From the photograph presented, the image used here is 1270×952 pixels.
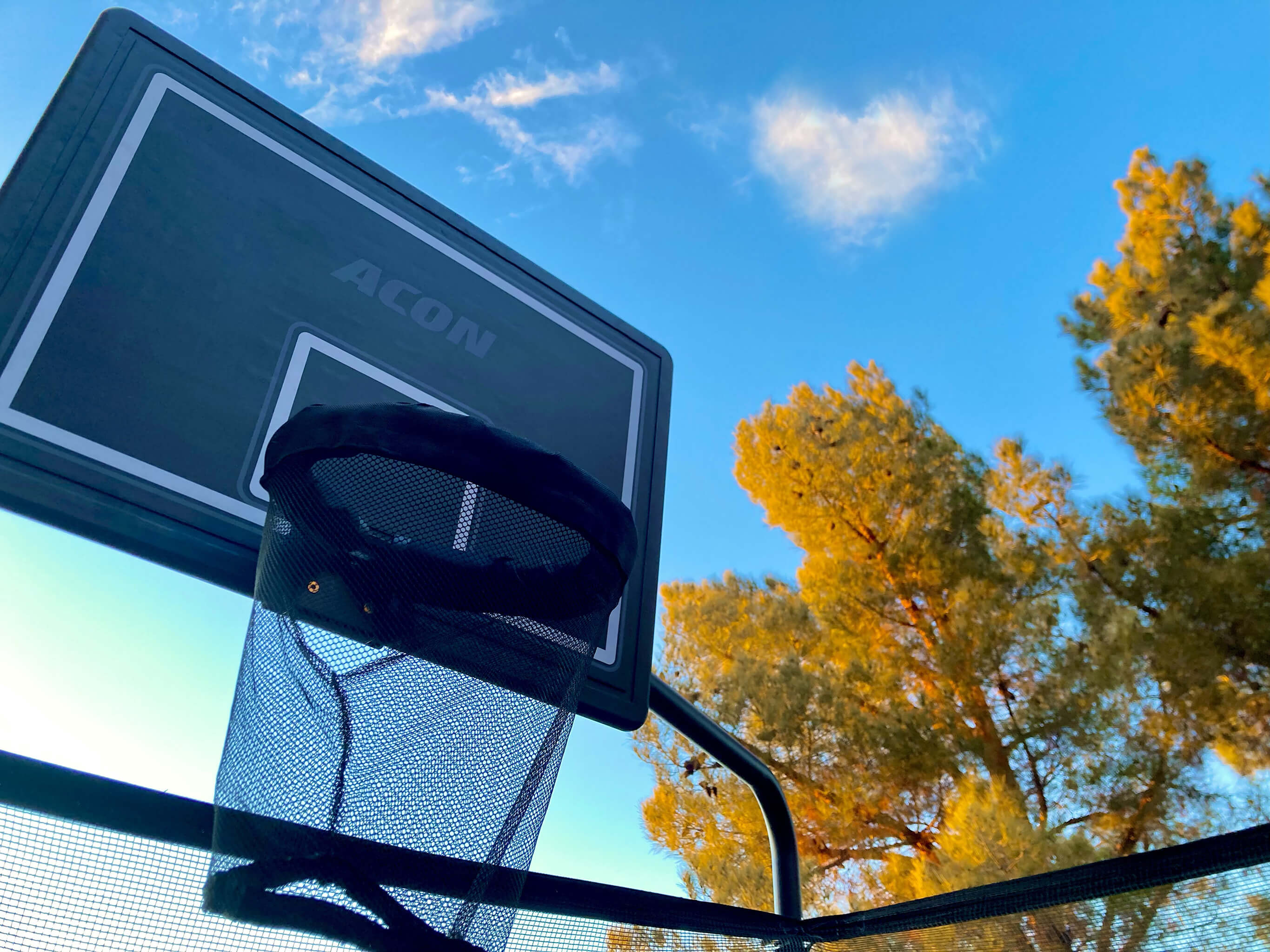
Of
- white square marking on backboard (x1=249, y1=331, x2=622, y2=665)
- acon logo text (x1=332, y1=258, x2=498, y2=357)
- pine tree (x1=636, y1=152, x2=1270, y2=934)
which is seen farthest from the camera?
pine tree (x1=636, y1=152, x2=1270, y2=934)

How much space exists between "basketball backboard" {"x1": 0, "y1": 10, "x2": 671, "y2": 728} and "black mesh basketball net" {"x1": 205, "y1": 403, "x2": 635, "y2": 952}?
230 mm

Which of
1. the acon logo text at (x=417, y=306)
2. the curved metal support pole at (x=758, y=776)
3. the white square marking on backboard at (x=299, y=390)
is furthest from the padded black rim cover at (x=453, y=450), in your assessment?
the curved metal support pole at (x=758, y=776)

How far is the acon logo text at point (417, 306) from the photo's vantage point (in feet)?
3.30

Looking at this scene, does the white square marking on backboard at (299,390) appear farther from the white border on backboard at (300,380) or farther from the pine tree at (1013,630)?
the pine tree at (1013,630)

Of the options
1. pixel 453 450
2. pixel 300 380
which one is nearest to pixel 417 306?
pixel 300 380

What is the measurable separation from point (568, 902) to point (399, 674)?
429mm

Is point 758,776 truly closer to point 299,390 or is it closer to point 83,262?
point 299,390

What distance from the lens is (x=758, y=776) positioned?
1.22 metres

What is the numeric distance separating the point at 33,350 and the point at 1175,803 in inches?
181

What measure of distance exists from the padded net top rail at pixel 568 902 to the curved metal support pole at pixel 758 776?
0.73 feet

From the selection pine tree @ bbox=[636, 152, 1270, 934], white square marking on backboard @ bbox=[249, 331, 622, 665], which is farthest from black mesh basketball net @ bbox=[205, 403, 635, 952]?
pine tree @ bbox=[636, 152, 1270, 934]

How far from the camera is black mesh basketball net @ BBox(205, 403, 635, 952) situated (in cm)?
52

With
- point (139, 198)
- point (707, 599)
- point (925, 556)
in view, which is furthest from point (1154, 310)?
point (139, 198)

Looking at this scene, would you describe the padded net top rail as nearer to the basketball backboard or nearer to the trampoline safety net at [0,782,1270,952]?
the trampoline safety net at [0,782,1270,952]
